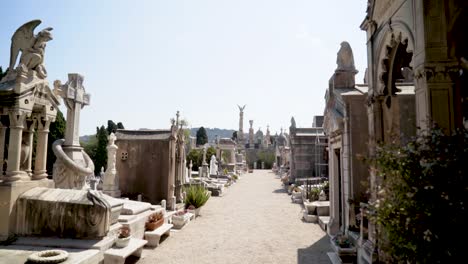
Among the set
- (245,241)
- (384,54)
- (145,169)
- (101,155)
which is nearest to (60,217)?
(245,241)

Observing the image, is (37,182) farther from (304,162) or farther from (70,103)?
(304,162)

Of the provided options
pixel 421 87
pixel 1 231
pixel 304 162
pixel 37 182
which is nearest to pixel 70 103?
pixel 37 182

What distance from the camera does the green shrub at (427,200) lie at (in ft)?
8.48

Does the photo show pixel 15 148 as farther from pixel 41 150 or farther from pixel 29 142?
pixel 41 150

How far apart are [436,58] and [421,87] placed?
410 millimetres

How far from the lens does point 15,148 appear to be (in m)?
5.98

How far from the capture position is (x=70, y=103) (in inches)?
295

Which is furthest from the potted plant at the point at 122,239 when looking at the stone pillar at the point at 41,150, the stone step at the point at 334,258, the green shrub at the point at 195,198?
the green shrub at the point at 195,198

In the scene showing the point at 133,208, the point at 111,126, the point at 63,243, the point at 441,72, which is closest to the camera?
the point at 441,72

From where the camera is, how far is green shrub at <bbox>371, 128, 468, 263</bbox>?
8.48 feet

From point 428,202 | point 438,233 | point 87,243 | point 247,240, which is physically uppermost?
point 428,202

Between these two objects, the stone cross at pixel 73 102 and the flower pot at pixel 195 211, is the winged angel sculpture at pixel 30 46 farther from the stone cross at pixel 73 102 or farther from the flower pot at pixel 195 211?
the flower pot at pixel 195 211

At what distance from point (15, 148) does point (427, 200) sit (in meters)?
6.78

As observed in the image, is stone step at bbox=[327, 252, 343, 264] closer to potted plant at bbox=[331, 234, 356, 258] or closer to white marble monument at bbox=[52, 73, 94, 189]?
potted plant at bbox=[331, 234, 356, 258]
